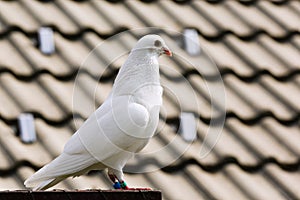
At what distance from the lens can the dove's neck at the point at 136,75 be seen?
2652 millimetres

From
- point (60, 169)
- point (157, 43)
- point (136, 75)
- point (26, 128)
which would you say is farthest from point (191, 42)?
point (60, 169)

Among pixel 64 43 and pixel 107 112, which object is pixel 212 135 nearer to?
pixel 64 43

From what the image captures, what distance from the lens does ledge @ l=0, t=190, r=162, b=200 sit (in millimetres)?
2330

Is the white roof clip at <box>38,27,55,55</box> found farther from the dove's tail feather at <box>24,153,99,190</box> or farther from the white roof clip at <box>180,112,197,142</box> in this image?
the dove's tail feather at <box>24,153,99,190</box>

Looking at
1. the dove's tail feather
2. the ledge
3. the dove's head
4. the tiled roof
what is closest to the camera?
the ledge

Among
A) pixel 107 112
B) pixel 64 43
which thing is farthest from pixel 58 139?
pixel 107 112

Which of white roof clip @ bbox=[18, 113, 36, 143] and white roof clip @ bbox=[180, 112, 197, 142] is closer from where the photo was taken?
white roof clip @ bbox=[18, 113, 36, 143]

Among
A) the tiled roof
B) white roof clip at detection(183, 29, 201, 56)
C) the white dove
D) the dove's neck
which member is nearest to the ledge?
the white dove

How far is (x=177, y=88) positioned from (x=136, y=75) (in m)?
0.87

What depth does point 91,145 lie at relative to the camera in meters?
2.69

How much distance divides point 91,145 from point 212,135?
1053 millimetres

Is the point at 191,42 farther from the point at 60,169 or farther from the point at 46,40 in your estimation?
the point at 60,169

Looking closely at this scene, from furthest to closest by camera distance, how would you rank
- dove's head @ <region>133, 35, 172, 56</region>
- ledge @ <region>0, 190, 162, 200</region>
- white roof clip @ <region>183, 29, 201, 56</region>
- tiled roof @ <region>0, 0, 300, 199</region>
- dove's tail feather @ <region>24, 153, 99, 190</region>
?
1. white roof clip @ <region>183, 29, 201, 56</region>
2. tiled roof @ <region>0, 0, 300, 199</region>
3. dove's head @ <region>133, 35, 172, 56</region>
4. dove's tail feather @ <region>24, 153, 99, 190</region>
5. ledge @ <region>0, 190, 162, 200</region>

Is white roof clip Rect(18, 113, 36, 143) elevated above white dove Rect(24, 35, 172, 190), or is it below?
below
